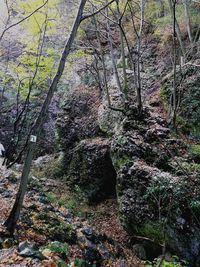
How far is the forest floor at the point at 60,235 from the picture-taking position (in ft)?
14.4

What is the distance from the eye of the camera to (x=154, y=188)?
6434mm

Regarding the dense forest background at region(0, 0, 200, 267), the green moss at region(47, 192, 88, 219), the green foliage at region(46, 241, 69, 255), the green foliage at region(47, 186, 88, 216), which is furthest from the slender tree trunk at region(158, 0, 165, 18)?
the green foliage at region(46, 241, 69, 255)

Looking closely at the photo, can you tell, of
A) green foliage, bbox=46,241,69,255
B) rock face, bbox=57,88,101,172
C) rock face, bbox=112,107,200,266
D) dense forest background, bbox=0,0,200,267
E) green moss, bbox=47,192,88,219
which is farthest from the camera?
rock face, bbox=57,88,101,172

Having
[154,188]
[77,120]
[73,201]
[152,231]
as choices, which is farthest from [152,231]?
[77,120]

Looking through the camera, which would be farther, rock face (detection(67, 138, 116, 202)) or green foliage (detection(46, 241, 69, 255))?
rock face (detection(67, 138, 116, 202))

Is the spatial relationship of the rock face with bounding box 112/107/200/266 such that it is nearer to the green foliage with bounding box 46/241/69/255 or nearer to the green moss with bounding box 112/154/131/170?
the green moss with bounding box 112/154/131/170

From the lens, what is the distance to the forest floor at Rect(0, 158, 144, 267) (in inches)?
173

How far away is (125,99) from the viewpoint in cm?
1027

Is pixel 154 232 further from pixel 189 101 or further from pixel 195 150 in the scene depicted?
pixel 189 101

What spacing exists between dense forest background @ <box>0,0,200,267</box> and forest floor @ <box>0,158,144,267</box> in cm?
3

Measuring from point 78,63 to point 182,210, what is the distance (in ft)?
42.4

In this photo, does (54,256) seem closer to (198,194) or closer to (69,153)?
(198,194)

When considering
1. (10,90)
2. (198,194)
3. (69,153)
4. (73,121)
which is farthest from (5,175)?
(10,90)

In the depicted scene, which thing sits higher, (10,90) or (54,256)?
(10,90)
